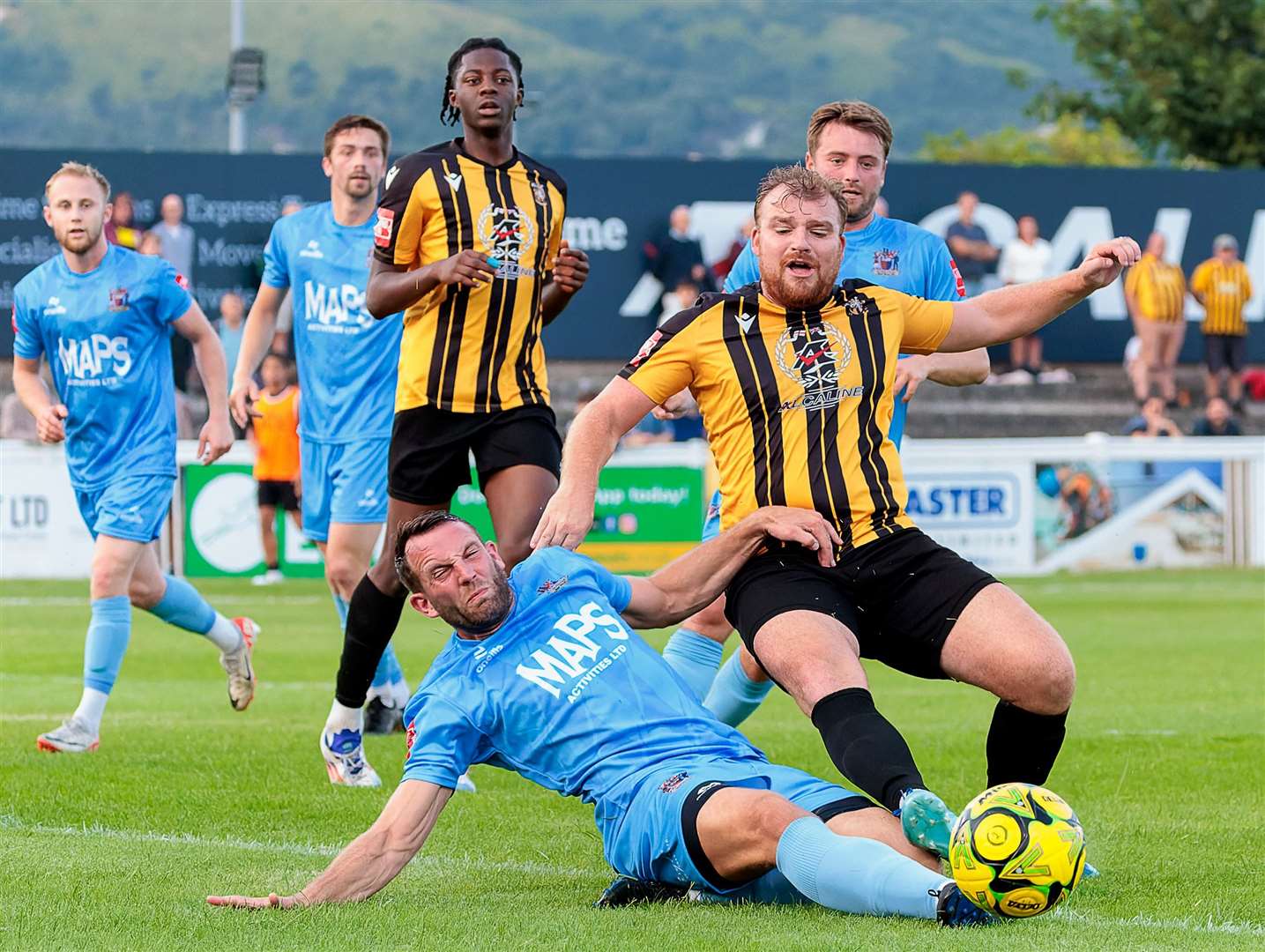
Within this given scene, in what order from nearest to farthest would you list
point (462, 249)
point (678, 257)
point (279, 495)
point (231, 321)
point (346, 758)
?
point (462, 249) < point (346, 758) < point (279, 495) < point (231, 321) < point (678, 257)

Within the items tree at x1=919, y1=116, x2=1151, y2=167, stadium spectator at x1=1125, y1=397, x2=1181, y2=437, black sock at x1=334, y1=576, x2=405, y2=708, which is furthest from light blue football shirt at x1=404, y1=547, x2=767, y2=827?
tree at x1=919, y1=116, x2=1151, y2=167

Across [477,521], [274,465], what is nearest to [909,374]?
[274,465]

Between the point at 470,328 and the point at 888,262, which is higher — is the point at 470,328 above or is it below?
below

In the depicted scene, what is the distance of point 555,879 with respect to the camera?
565 centimetres

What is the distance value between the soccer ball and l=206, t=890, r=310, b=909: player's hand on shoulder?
1675mm

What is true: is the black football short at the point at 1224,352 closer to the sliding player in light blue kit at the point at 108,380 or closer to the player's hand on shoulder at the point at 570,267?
the sliding player in light blue kit at the point at 108,380

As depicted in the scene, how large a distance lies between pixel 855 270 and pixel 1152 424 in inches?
618

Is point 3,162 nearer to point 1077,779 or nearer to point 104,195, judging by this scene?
point 104,195

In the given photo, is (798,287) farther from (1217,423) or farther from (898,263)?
(1217,423)

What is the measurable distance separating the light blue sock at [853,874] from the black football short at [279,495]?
12.9 meters

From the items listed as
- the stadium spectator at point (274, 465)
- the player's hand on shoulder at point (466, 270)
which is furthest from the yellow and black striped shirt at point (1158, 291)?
the player's hand on shoulder at point (466, 270)

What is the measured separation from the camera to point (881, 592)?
17.9 ft

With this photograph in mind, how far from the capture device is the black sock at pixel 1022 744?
17.7ft

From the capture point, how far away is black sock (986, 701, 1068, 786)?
17.7 feet
